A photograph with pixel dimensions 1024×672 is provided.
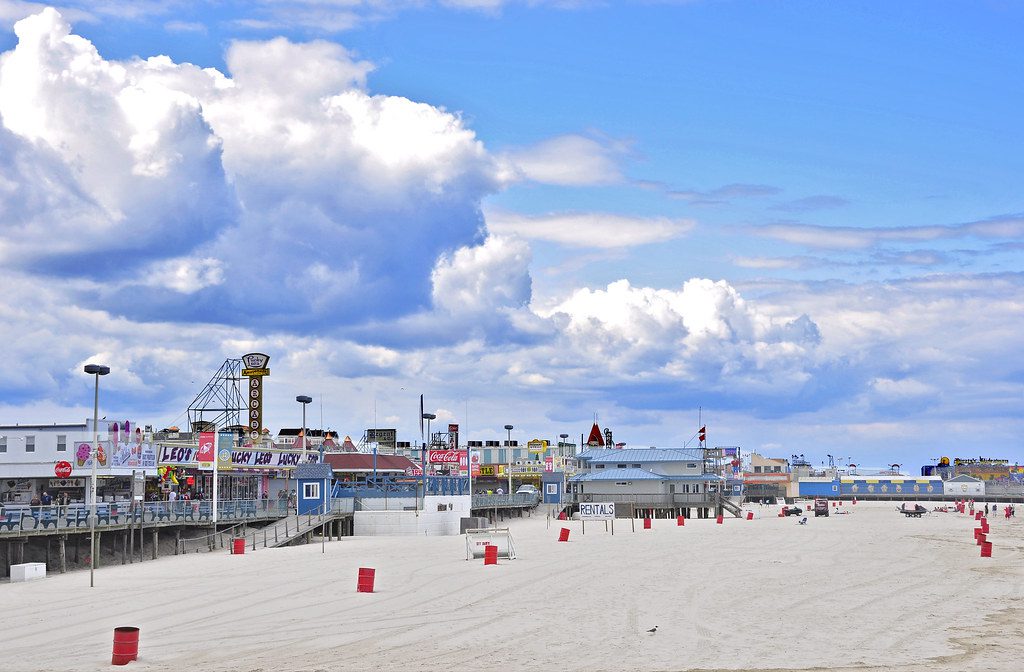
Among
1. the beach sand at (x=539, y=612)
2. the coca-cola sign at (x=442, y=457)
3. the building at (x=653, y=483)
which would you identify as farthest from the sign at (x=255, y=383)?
the beach sand at (x=539, y=612)

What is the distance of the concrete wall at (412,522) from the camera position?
6706cm

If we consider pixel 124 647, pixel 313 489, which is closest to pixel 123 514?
pixel 313 489

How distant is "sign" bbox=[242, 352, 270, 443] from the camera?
343ft

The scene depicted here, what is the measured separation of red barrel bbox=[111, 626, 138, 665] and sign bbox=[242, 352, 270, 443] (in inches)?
3255

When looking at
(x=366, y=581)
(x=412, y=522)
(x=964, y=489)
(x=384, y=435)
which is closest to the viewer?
(x=366, y=581)

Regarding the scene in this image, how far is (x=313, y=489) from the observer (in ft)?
220

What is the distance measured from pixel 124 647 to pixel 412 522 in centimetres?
4584

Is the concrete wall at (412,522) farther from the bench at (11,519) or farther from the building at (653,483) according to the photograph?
the building at (653,483)

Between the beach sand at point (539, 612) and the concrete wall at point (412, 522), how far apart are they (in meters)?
15.5

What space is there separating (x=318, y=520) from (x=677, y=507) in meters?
46.5

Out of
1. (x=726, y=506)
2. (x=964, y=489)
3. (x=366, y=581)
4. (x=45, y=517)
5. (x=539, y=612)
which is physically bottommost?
(x=964, y=489)

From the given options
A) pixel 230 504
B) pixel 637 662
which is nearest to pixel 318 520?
pixel 230 504

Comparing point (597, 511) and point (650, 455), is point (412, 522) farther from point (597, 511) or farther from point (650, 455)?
point (650, 455)

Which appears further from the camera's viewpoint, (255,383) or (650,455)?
(650,455)
